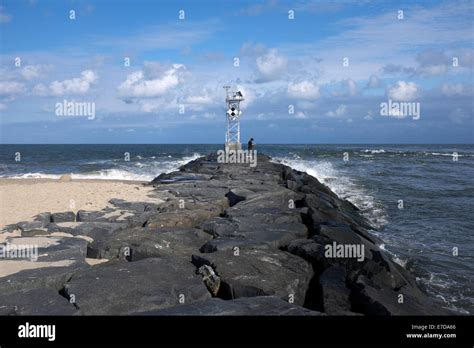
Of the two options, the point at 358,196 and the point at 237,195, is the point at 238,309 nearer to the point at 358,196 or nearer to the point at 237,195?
the point at 237,195

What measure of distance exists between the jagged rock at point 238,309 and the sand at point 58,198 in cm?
638

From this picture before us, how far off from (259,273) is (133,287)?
1778 mm

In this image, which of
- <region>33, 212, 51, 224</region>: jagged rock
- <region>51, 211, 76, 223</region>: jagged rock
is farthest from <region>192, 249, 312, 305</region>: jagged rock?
<region>33, 212, 51, 224</region>: jagged rock

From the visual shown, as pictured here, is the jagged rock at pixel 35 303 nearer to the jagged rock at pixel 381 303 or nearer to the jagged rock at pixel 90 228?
the jagged rock at pixel 90 228

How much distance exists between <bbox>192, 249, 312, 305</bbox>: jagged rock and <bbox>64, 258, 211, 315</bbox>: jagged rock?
0.34 metres

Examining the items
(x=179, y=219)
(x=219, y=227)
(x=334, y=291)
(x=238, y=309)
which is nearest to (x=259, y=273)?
(x=334, y=291)

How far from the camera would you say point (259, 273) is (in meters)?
5.94

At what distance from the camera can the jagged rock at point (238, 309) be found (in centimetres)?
442
